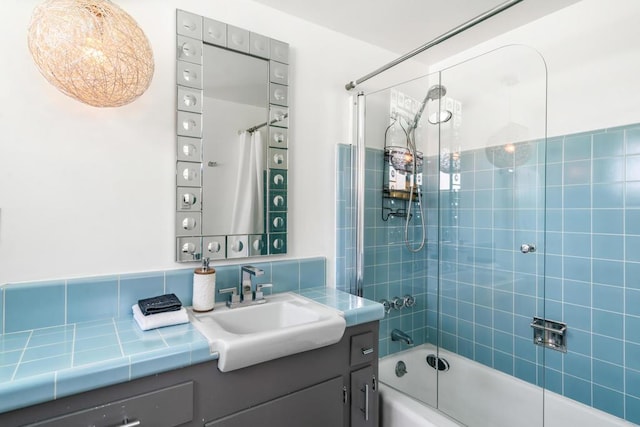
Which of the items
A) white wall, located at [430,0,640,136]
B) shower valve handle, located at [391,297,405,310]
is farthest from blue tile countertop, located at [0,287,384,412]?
white wall, located at [430,0,640,136]

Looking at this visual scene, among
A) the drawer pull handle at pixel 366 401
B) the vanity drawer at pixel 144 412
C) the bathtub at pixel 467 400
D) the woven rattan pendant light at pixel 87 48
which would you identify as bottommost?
the bathtub at pixel 467 400

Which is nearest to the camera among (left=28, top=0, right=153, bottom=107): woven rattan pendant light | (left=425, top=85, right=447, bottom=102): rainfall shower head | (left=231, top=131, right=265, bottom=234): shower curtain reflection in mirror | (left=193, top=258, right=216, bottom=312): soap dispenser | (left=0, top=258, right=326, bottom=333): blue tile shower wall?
(left=28, top=0, right=153, bottom=107): woven rattan pendant light

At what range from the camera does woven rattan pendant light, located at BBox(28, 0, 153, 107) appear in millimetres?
1060

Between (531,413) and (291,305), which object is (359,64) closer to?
(291,305)

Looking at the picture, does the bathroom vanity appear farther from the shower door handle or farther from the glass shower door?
the shower door handle

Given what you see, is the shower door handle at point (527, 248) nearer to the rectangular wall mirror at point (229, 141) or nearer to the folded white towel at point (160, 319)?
the rectangular wall mirror at point (229, 141)

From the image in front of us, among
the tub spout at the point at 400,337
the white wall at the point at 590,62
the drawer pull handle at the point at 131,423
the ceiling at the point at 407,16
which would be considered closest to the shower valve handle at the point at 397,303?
the tub spout at the point at 400,337

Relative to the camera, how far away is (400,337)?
209 centimetres

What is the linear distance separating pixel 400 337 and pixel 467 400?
1.54 ft

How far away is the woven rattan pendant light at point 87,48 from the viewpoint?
1060 mm

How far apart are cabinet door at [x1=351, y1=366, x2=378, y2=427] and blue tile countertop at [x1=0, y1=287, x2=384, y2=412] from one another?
0.68 m

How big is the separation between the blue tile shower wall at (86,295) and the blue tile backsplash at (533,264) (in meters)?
0.88

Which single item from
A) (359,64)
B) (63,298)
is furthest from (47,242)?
(359,64)

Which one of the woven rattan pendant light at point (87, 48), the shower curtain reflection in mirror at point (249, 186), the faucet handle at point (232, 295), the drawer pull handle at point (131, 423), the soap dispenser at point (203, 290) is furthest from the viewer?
the shower curtain reflection in mirror at point (249, 186)
